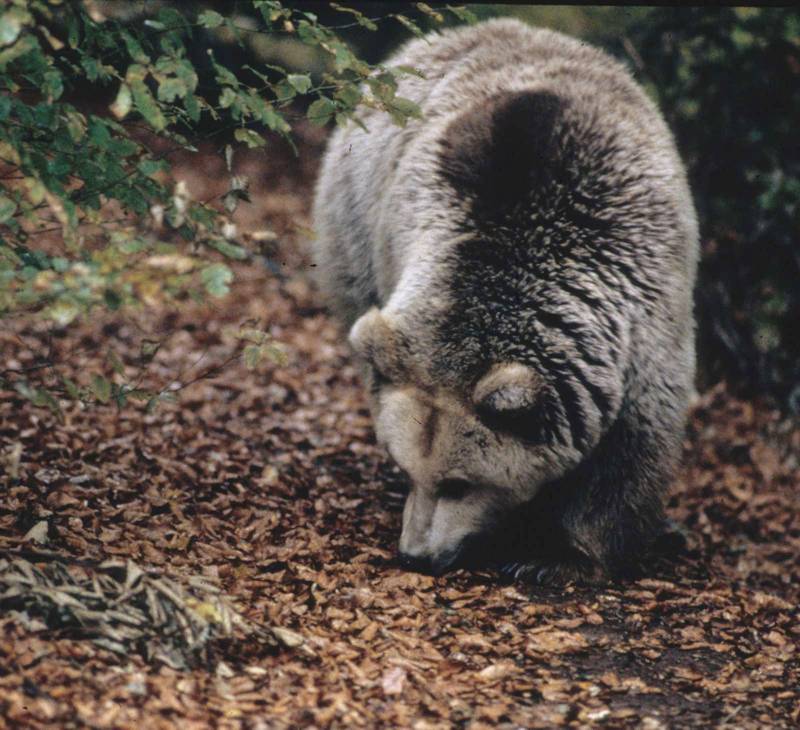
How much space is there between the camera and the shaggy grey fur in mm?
4605

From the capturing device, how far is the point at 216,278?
3271mm

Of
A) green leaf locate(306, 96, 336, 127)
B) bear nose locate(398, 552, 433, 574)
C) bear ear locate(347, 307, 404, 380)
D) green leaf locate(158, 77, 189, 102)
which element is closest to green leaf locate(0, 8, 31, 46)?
green leaf locate(158, 77, 189, 102)

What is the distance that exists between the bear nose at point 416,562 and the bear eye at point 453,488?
0.32 meters

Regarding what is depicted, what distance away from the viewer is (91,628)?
12.0ft

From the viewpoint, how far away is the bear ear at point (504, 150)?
488 cm

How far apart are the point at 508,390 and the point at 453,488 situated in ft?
2.15

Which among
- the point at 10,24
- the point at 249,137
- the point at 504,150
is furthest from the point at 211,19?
the point at 504,150

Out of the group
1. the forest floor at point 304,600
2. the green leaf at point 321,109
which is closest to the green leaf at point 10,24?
the green leaf at point 321,109

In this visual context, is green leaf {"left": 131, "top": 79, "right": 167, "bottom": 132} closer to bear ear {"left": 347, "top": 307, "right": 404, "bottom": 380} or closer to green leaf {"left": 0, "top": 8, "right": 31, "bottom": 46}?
green leaf {"left": 0, "top": 8, "right": 31, "bottom": 46}

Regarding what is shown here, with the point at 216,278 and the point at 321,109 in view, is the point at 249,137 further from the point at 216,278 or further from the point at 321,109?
the point at 216,278

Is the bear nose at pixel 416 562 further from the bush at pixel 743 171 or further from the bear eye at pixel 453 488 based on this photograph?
the bush at pixel 743 171

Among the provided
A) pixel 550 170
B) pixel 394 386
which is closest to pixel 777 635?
pixel 394 386

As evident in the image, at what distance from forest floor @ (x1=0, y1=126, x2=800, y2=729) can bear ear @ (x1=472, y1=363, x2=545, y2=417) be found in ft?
3.02

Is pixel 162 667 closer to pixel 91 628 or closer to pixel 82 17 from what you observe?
pixel 91 628
